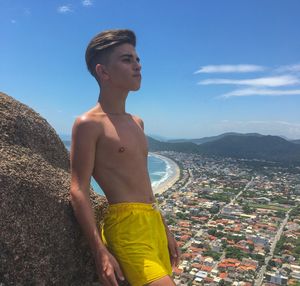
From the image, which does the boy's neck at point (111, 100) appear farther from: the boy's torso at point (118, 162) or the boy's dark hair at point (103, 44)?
the boy's dark hair at point (103, 44)

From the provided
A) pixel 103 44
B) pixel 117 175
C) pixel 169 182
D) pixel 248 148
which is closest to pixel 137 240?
pixel 117 175

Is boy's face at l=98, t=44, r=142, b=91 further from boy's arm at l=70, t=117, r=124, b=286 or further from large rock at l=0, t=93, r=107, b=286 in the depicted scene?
large rock at l=0, t=93, r=107, b=286

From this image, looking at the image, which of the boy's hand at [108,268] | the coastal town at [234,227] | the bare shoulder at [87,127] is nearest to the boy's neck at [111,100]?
the bare shoulder at [87,127]

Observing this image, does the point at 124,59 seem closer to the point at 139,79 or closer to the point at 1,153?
the point at 139,79

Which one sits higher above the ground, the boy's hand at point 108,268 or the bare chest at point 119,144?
the bare chest at point 119,144

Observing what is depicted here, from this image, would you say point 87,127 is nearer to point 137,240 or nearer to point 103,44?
point 103,44

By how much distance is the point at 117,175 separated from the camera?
300 cm

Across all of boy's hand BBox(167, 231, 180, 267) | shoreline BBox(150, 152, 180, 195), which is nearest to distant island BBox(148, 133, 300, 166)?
shoreline BBox(150, 152, 180, 195)

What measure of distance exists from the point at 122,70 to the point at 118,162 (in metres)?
0.65

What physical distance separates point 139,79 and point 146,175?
2.35 ft

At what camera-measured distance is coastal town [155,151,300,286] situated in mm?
30469

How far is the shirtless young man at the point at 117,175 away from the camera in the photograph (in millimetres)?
2701

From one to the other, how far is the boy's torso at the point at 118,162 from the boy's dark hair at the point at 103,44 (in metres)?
0.37

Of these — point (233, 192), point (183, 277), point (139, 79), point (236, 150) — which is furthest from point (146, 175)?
point (236, 150)
